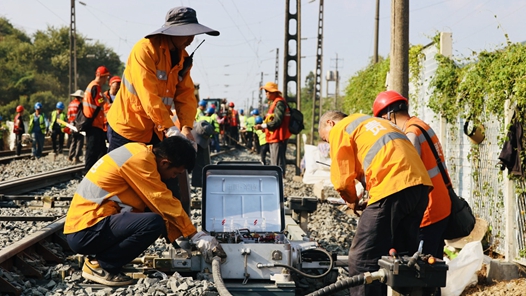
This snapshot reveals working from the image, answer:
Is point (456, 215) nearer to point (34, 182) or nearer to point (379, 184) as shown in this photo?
point (379, 184)

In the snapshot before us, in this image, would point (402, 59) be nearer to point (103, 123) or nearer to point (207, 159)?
point (207, 159)

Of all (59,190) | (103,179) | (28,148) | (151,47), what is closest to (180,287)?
(103,179)

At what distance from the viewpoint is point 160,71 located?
20.0 feet

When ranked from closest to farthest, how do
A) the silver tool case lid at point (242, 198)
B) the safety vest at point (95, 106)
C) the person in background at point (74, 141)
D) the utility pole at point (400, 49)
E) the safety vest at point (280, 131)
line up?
1. the silver tool case lid at point (242, 198)
2. the utility pole at point (400, 49)
3. the safety vest at point (95, 106)
4. the safety vest at point (280, 131)
5. the person in background at point (74, 141)

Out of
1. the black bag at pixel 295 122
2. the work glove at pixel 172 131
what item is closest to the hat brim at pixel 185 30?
the work glove at pixel 172 131

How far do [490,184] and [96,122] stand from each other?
5.84m

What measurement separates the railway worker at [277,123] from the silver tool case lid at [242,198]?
665 centimetres

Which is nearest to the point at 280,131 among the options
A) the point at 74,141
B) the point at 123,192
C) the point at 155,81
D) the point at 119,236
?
the point at 155,81

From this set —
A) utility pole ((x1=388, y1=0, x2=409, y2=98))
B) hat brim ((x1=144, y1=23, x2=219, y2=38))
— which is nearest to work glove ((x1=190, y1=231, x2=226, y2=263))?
hat brim ((x1=144, y1=23, x2=219, y2=38))

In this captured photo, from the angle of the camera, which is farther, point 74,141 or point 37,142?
point 37,142

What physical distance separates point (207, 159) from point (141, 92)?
5264 mm

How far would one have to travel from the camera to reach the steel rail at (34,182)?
1134 cm

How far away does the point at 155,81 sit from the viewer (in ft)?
19.6

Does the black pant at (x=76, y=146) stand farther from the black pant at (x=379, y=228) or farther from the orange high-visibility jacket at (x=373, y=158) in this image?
the black pant at (x=379, y=228)
